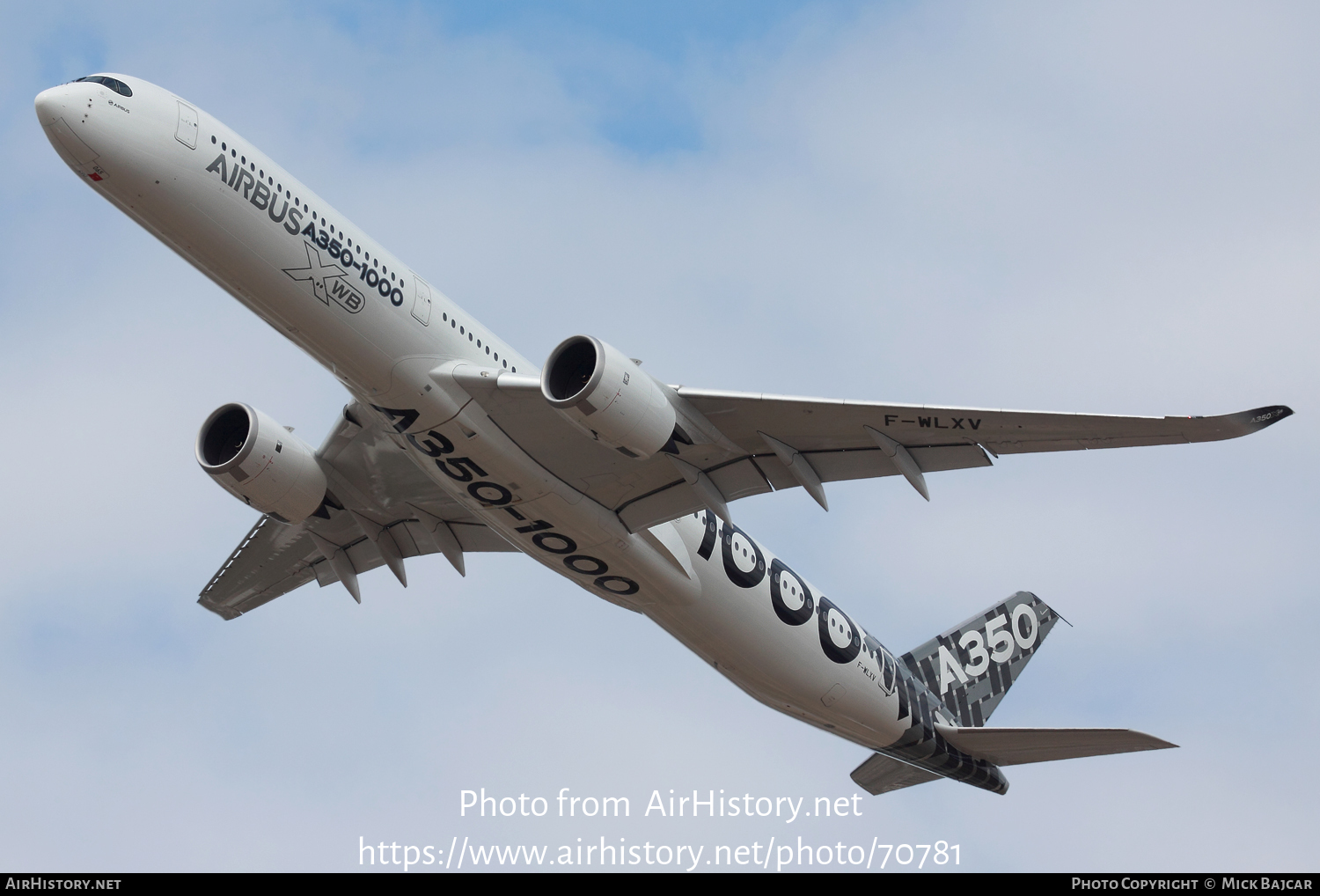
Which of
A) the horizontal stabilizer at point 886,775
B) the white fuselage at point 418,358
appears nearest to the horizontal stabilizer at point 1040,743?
the horizontal stabilizer at point 886,775

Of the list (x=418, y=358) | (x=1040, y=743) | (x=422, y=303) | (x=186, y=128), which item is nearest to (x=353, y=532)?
(x=418, y=358)

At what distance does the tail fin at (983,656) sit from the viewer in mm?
31094

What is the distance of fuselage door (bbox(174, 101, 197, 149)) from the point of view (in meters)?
19.4

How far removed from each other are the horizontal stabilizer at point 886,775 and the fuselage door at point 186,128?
19.6 meters

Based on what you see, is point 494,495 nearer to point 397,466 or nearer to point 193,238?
point 397,466

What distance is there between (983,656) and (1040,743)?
504 centimetres

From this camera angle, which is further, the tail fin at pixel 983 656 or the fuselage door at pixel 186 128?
the tail fin at pixel 983 656

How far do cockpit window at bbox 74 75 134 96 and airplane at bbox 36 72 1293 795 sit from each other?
0.15 ft

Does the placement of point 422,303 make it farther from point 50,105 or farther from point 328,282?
point 50,105

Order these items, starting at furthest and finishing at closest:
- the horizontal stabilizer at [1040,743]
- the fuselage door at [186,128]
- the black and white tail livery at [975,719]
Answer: the black and white tail livery at [975,719], the horizontal stabilizer at [1040,743], the fuselage door at [186,128]

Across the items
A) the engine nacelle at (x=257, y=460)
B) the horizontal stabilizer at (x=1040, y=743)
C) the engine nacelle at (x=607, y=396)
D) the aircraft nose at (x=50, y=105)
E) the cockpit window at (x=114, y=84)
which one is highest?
the cockpit window at (x=114, y=84)

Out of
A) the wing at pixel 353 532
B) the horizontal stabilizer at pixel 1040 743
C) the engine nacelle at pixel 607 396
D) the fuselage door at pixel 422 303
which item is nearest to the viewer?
the engine nacelle at pixel 607 396

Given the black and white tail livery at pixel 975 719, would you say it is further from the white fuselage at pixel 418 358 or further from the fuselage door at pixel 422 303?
the fuselage door at pixel 422 303
